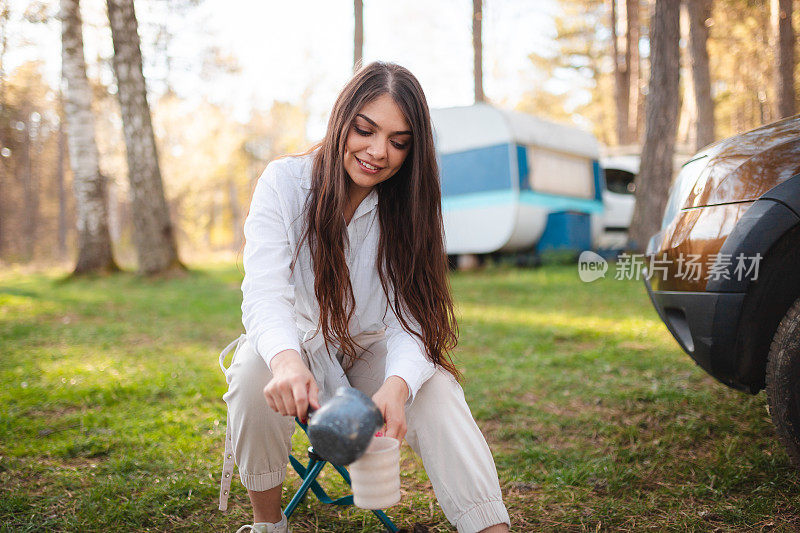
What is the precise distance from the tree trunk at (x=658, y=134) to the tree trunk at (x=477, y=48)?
3.63 m

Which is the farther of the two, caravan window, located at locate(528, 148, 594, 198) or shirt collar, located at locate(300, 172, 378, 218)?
caravan window, located at locate(528, 148, 594, 198)

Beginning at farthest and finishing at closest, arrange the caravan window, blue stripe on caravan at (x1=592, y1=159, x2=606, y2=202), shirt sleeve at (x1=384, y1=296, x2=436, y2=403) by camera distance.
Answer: blue stripe on caravan at (x1=592, y1=159, x2=606, y2=202)
the caravan window
shirt sleeve at (x1=384, y1=296, x2=436, y2=403)

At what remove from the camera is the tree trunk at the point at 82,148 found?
966cm

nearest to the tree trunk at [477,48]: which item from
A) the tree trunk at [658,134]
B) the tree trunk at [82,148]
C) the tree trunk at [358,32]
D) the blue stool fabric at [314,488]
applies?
the tree trunk at [358,32]

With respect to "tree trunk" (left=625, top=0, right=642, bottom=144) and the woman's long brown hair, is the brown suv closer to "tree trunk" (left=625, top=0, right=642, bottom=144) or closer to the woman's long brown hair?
the woman's long brown hair

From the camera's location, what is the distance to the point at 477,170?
30.0 ft

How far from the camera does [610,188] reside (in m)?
11.7

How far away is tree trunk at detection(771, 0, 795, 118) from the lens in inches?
402

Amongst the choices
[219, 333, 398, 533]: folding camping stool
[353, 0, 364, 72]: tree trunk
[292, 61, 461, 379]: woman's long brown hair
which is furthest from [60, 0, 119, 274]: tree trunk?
[292, 61, 461, 379]: woman's long brown hair

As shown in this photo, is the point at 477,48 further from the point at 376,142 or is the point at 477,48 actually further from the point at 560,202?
the point at 376,142

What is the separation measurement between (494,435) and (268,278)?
68.0 inches

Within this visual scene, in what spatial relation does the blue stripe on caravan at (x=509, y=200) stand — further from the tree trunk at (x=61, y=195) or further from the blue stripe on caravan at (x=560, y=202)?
the tree trunk at (x=61, y=195)

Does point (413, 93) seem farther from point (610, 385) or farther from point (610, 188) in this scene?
point (610, 188)

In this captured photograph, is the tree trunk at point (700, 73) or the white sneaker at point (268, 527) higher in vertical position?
the tree trunk at point (700, 73)
